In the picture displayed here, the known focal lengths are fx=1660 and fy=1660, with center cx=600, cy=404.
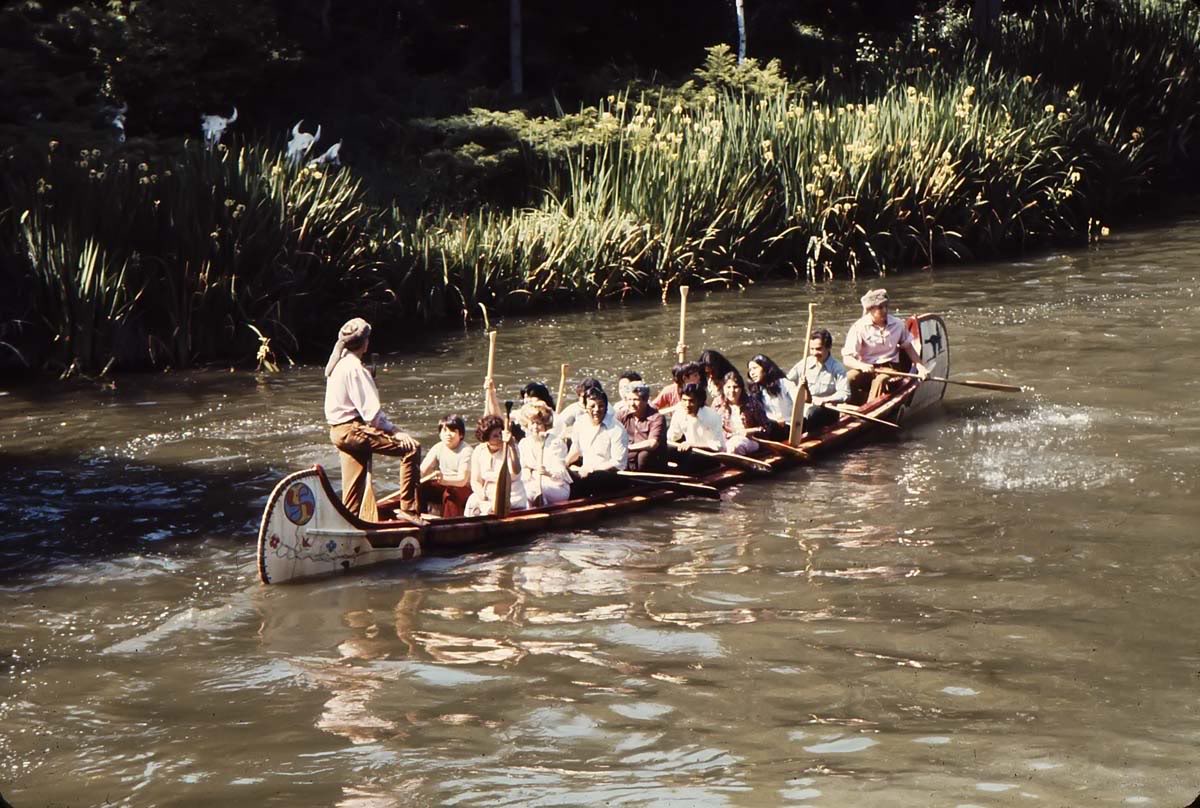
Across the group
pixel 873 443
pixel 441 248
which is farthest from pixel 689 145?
pixel 873 443

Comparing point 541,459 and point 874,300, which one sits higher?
point 874,300

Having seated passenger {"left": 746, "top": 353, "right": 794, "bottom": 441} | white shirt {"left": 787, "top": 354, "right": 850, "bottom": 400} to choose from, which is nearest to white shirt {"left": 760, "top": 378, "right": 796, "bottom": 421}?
seated passenger {"left": 746, "top": 353, "right": 794, "bottom": 441}

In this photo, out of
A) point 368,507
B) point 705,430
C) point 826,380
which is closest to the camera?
point 368,507

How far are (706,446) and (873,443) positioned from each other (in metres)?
2.10

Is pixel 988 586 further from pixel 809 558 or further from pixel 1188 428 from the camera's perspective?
pixel 1188 428

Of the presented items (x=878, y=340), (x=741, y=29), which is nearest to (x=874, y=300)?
(x=878, y=340)

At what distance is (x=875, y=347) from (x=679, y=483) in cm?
371

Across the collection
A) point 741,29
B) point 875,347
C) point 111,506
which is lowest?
point 111,506

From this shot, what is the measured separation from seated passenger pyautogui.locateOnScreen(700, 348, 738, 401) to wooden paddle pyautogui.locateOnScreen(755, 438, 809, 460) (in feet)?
1.90

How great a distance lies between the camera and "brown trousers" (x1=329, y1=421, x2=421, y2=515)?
11.1 m

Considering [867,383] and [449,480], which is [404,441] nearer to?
[449,480]

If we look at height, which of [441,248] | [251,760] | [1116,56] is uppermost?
[1116,56]

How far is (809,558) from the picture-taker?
428 inches

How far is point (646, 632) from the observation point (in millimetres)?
9344
